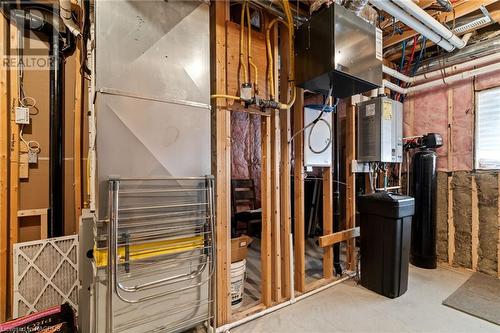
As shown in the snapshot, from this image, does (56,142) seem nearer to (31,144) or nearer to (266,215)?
(31,144)

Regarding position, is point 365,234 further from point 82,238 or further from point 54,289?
point 54,289

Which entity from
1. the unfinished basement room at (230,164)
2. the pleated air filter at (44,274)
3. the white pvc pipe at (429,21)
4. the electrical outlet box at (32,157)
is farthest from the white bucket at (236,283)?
the white pvc pipe at (429,21)

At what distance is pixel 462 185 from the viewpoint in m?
2.96

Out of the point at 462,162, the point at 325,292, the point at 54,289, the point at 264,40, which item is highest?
the point at 264,40

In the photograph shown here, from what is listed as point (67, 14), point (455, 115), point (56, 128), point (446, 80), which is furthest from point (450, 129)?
point (56, 128)

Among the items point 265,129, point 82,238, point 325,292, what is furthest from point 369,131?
point 82,238

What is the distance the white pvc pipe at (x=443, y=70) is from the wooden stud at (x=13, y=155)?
3607 millimetres

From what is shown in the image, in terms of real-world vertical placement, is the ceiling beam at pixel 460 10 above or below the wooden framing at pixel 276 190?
above

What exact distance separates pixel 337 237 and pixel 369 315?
2.45 ft

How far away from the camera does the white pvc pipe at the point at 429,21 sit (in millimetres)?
1915

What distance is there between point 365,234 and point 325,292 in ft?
2.28

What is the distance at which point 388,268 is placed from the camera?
2295 millimetres

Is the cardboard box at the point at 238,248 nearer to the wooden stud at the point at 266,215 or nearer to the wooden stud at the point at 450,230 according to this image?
the wooden stud at the point at 266,215

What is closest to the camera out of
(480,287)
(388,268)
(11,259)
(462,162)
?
(11,259)
